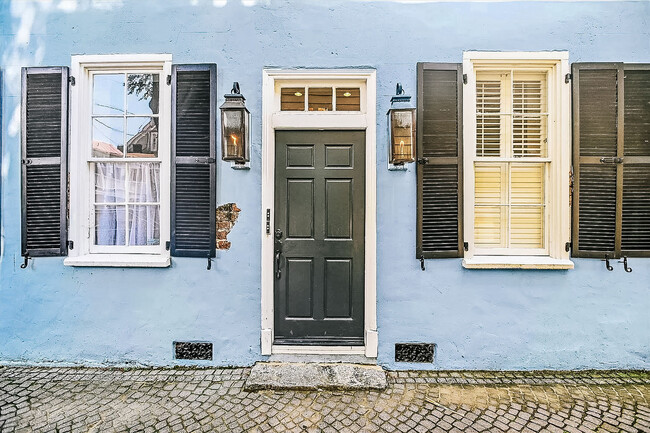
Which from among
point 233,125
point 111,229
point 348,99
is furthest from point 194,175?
point 348,99

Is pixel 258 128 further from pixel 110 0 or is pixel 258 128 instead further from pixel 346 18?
pixel 110 0

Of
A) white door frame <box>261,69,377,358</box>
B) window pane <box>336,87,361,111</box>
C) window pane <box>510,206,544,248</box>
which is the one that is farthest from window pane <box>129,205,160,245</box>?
window pane <box>510,206,544,248</box>

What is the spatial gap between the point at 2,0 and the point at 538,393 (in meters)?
6.50

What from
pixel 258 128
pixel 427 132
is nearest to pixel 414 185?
pixel 427 132

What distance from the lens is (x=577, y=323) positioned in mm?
3426

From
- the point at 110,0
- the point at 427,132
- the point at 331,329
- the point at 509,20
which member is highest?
the point at 110,0

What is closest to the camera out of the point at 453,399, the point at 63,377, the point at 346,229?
the point at 453,399

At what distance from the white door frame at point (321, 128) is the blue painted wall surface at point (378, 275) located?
81 mm

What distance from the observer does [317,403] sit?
290 cm

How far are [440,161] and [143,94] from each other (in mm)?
3165

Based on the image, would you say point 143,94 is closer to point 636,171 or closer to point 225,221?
point 225,221

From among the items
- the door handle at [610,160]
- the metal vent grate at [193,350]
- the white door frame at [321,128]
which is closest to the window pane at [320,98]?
the white door frame at [321,128]

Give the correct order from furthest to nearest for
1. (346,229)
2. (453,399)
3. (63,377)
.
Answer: (346,229) → (63,377) → (453,399)

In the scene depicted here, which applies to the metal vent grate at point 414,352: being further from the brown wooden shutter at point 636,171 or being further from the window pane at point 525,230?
the brown wooden shutter at point 636,171
